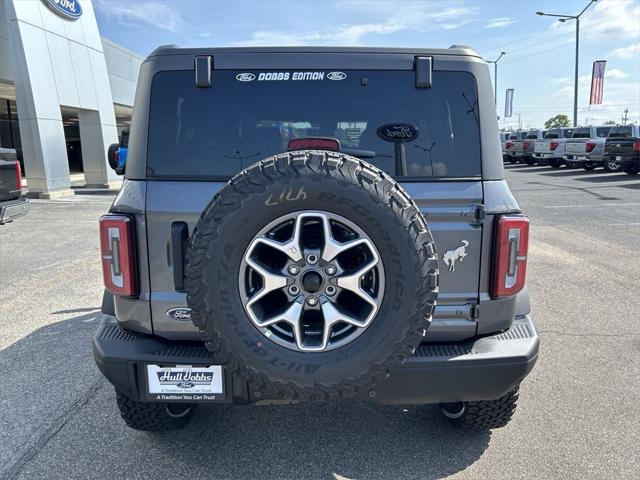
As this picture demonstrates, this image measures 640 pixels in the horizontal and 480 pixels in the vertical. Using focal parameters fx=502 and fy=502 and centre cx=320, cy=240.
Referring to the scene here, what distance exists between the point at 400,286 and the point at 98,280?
505 centimetres

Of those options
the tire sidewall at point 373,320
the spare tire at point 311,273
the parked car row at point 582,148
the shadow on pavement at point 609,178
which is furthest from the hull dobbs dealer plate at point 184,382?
the shadow on pavement at point 609,178

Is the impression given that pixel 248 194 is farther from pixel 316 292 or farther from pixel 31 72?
pixel 31 72

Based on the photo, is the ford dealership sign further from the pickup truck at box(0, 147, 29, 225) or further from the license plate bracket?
the license plate bracket

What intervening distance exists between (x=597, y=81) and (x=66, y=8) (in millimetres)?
30308

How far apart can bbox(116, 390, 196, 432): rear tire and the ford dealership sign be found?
16.2 m

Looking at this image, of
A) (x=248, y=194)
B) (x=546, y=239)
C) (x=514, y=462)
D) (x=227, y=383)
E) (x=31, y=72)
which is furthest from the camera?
(x=31, y=72)

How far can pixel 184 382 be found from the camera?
227cm

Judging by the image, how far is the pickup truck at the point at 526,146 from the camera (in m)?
29.0

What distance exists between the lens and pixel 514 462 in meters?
2.61

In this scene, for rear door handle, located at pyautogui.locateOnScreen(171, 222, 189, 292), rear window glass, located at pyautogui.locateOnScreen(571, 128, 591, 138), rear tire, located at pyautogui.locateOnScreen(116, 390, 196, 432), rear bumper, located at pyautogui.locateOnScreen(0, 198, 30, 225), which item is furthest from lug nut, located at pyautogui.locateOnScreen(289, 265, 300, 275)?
rear window glass, located at pyautogui.locateOnScreen(571, 128, 591, 138)

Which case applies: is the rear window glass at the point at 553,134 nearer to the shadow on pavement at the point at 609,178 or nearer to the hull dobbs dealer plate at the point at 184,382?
the shadow on pavement at the point at 609,178

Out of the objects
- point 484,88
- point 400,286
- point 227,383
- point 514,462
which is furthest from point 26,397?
point 484,88

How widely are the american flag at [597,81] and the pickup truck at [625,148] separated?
42.0 ft

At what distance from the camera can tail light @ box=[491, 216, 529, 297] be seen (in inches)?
91.0
